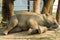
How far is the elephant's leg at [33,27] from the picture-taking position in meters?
2.08

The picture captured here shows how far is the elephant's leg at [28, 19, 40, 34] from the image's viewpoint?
6.83 feet

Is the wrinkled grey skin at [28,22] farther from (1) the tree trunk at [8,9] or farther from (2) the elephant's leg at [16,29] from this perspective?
(1) the tree trunk at [8,9]

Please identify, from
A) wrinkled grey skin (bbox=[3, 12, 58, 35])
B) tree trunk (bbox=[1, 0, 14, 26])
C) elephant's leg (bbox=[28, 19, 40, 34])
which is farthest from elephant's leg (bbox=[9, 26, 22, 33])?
tree trunk (bbox=[1, 0, 14, 26])

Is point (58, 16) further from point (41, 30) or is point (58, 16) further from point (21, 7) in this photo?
point (21, 7)

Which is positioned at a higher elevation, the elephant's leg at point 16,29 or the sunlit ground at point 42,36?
the elephant's leg at point 16,29

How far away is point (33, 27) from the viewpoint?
85.0 inches

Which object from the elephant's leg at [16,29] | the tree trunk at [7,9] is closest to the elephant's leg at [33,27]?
the elephant's leg at [16,29]

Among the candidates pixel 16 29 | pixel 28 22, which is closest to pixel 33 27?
pixel 28 22

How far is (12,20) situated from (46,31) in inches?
14.2

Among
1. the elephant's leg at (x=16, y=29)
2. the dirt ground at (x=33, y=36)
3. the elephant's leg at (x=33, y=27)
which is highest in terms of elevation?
the elephant's leg at (x=33, y=27)

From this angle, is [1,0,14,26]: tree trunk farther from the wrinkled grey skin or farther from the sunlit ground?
the sunlit ground

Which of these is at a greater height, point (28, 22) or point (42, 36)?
point (28, 22)

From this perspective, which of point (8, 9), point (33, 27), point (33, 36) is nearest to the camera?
point (33, 36)

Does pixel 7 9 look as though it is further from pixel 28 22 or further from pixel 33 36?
pixel 33 36
